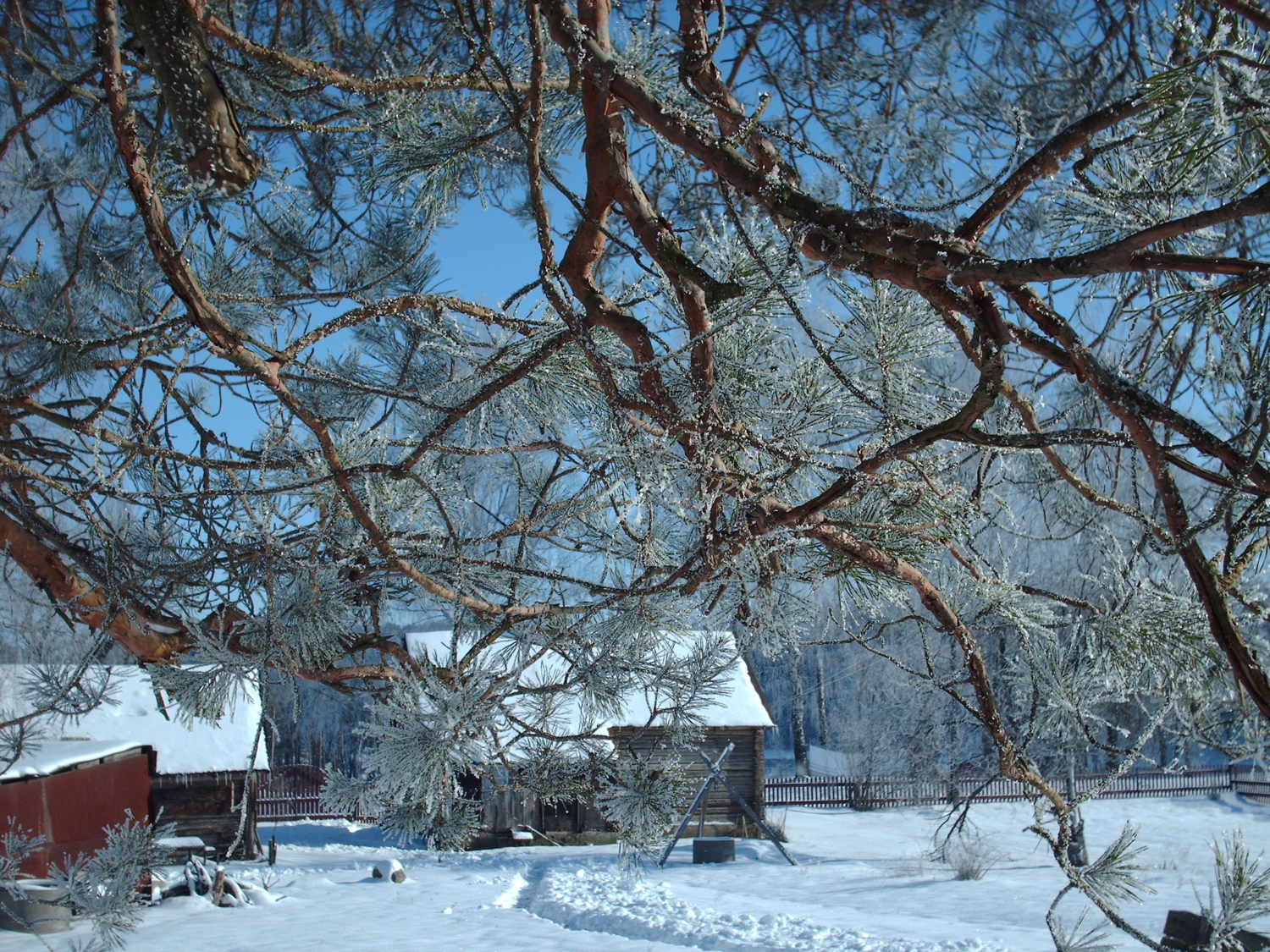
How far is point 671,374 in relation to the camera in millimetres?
1474

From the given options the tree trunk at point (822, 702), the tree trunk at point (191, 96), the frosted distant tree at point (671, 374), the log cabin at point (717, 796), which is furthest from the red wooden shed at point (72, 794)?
the tree trunk at point (822, 702)

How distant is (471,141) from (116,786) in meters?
10.0

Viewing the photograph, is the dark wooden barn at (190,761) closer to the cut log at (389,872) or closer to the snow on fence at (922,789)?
the cut log at (389,872)

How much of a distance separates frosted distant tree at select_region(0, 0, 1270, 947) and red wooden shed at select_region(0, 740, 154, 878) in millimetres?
6695

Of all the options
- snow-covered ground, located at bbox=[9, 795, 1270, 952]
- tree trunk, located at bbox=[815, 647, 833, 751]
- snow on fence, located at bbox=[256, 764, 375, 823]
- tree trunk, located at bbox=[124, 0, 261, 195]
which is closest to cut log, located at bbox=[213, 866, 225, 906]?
snow-covered ground, located at bbox=[9, 795, 1270, 952]

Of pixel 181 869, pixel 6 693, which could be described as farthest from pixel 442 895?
pixel 6 693

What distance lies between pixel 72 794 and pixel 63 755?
0.89 meters

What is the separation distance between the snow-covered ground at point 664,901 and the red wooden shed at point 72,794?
86cm

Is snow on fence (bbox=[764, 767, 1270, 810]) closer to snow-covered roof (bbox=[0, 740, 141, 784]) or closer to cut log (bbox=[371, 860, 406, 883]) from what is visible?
cut log (bbox=[371, 860, 406, 883])

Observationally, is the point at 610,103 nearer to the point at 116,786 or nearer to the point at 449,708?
the point at 449,708

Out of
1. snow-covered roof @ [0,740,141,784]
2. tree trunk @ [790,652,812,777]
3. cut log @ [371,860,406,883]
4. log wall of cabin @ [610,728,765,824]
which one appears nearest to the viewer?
snow-covered roof @ [0,740,141,784]

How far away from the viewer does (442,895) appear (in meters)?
10.5

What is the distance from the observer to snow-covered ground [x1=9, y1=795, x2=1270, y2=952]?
8164mm

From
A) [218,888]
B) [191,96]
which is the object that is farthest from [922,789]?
[191,96]
